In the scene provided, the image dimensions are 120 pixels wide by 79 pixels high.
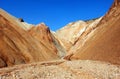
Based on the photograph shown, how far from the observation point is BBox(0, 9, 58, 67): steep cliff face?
5124 cm

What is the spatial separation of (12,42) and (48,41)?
24.1 meters

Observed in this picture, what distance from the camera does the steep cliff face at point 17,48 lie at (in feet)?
168

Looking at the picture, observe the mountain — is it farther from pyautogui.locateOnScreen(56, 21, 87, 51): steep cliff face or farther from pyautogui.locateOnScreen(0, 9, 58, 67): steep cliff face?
pyautogui.locateOnScreen(56, 21, 87, 51): steep cliff face

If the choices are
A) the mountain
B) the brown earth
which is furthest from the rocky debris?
the mountain

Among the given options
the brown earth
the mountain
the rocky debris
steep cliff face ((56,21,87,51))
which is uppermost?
steep cliff face ((56,21,87,51))

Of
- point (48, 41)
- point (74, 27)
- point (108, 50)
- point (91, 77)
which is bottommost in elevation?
point (91, 77)

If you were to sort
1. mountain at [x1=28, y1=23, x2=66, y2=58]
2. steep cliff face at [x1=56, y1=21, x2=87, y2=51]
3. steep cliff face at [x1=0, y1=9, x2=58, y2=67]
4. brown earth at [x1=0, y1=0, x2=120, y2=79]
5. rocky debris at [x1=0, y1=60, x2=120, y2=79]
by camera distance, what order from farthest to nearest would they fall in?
steep cliff face at [x1=56, y1=21, x2=87, y2=51]
mountain at [x1=28, y1=23, x2=66, y2=58]
steep cliff face at [x1=0, y1=9, x2=58, y2=67]
brown earth at [x1=0, y1=0, x2=120, y2=79]
rocky debris at [x1=0, y1=60, x2=120, y2=79]

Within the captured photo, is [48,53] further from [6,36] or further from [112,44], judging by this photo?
[112,44]

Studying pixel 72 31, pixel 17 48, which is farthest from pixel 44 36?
pixel 72 31

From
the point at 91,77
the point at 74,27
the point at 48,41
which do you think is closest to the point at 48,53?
the point at 48,41

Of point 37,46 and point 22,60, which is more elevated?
point 37,46

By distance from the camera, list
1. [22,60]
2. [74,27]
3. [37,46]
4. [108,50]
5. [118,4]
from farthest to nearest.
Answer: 1. [74,27]
2. [37,46]
3. [118,4]
4. [22,60]
5. [108,50]

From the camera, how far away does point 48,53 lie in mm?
70688

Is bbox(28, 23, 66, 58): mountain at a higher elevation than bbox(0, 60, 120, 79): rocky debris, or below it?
higher
